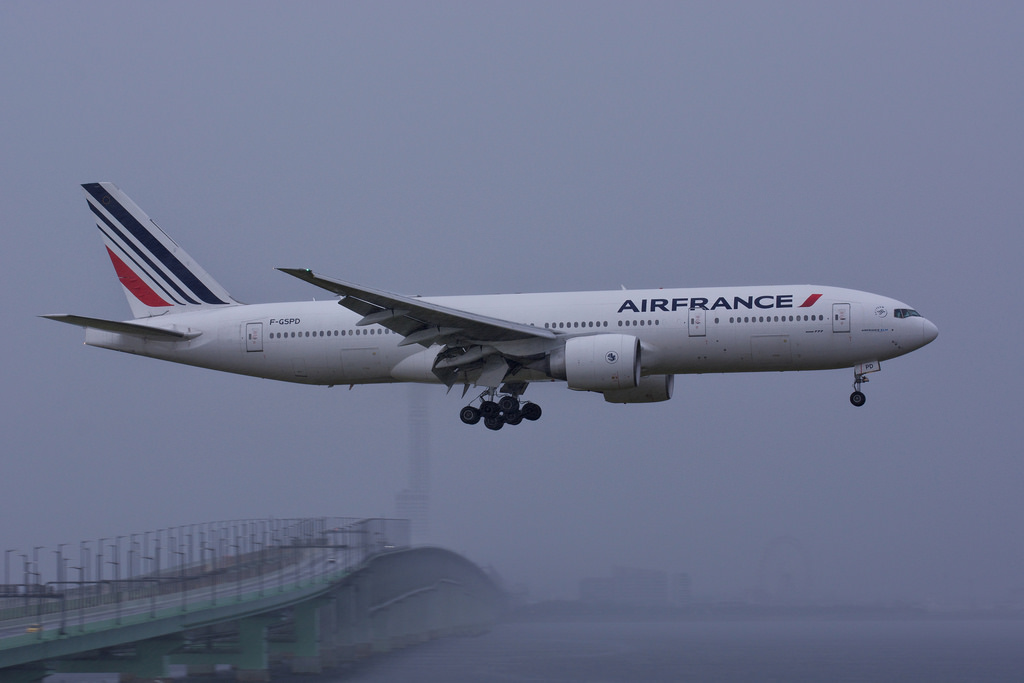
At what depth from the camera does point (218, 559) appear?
62.6 meters

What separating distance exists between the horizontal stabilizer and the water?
47.4 metres

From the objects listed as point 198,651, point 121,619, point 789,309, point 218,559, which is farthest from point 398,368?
point 198,651

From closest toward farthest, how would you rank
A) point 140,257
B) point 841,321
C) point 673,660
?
point 841,321
point 140,257
point 673,660

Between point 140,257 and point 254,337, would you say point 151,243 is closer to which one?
point 140,257

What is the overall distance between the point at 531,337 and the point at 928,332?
43.4 feet

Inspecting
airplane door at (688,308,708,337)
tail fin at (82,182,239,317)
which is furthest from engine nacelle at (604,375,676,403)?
tail fin at (82,182,239,317)

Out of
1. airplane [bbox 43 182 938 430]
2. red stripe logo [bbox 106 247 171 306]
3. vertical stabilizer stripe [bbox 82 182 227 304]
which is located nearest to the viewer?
airplane [bbox 43 182 938 430]

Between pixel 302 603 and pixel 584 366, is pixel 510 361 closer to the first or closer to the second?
pixel 584 366

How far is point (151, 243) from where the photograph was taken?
4466 cm

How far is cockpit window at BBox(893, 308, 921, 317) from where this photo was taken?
113 ft

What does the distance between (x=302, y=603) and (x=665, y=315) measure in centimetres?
4895

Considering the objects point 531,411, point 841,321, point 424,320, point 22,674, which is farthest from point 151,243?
point 841,321

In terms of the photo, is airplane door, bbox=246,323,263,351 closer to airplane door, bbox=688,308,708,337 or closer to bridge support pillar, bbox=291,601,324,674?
airplane door, bbox=688,308,708,337

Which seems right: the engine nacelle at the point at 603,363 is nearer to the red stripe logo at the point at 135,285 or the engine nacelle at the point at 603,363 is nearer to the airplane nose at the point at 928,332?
the airplane nose at the point at 928,332
